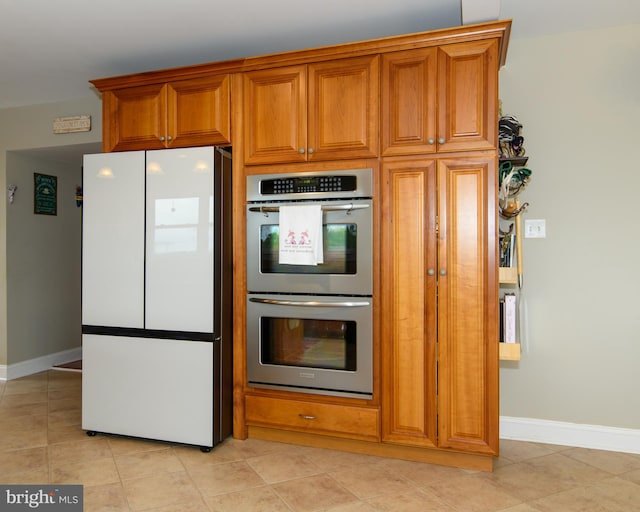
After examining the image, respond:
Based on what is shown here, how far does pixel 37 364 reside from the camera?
4.53 meters

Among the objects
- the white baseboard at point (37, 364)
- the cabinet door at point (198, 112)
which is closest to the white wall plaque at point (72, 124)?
the cabinet door at point (198, 112)

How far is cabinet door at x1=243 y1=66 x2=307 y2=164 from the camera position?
8.67 ft

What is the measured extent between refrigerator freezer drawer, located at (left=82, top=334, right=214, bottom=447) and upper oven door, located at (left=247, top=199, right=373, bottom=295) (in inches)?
21.7

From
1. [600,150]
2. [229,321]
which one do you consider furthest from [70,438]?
[600,150]

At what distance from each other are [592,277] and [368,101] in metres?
1.70

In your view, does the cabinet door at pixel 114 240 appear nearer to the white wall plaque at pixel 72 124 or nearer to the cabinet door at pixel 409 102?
the white wall plaque at pixel 72 124

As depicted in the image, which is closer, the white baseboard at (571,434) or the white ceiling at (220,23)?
the white ceiling at (220,23)

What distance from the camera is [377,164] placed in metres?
2.52

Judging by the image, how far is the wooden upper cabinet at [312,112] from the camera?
8.32 ft

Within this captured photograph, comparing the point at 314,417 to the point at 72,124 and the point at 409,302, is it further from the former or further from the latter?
the point at 72,124

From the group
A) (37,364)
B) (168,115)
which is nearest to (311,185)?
(168,115)

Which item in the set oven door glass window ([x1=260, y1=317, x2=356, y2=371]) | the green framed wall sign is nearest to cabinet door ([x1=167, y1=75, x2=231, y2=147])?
oven door glass window ([x1=260, y1=317, x2=356, y2=371])

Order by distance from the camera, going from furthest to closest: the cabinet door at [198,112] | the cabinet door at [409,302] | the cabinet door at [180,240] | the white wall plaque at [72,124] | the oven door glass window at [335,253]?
the white wall plaque at [72,124], the cabinet door at [198,112], the cabinet door at [180,240], the oven door glass window at [335,253], the cabinet door at [409,302]

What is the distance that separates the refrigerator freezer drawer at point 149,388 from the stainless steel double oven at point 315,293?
317 millimetres
